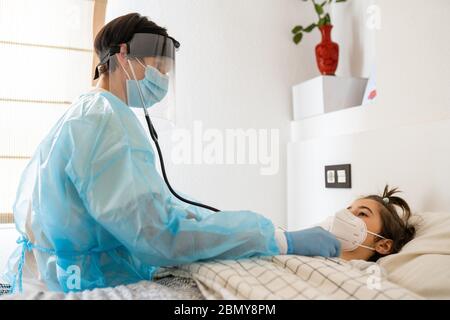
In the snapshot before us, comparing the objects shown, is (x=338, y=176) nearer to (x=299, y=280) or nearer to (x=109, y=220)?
(x=299, y=280)

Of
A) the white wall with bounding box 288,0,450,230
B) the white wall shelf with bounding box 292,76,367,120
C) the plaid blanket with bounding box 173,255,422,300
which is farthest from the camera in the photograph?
the white wall shelf with bounding box 292,76,367,120

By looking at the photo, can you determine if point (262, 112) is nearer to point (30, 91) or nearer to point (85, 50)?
point (85, 50)

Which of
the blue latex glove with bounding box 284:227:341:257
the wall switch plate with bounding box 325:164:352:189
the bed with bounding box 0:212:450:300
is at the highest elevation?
the wall switch plate with bounding box 325:164:352:189

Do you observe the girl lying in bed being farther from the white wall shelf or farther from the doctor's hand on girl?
the white wall shelf

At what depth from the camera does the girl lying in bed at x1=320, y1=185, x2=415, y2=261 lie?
1.34m

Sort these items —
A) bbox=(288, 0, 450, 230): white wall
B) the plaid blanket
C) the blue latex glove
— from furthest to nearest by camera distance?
bbox=(288, 0, 450, 230): white wall < the blue latex glove < the plaid blanket

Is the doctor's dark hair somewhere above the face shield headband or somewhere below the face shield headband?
above

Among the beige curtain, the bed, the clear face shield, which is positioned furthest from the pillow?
the beige curtain

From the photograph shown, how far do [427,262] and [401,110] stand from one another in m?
0.73

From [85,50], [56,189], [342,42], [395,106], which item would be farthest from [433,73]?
[85,50]

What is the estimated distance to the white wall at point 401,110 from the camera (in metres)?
1.51

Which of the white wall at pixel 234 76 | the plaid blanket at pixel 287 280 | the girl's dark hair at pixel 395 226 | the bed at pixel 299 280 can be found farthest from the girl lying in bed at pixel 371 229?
the white wall at pixel 234 76

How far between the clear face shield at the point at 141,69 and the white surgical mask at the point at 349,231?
66 centimetres

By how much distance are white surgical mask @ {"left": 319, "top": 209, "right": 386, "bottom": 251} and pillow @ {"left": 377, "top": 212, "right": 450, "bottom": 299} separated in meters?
0.11
